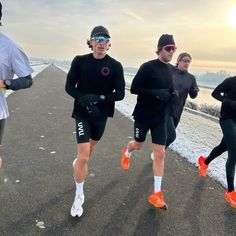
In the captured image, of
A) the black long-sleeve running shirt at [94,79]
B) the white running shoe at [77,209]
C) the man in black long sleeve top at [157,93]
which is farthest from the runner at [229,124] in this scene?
the white running shoe at [77,209]

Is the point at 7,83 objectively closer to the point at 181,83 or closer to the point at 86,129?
the point at 86,129

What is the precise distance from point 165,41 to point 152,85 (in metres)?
0.72

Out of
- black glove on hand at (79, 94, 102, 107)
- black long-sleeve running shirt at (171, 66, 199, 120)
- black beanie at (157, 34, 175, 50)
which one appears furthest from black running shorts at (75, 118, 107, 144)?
black long-sleeve running shirt at (171, 66, 199, 120)

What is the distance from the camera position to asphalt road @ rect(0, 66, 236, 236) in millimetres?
3986

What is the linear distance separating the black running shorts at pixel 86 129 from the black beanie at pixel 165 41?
1535 mm

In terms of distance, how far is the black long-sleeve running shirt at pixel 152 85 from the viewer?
4.88 metres

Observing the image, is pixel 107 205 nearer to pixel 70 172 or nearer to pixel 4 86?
pixel 70 172

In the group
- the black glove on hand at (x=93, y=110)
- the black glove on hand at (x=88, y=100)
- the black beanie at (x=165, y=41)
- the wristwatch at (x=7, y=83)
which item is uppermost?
the black beanie at (x=165, y=41)

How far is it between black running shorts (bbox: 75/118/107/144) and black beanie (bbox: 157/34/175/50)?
5.04ft

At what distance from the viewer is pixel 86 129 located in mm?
4375

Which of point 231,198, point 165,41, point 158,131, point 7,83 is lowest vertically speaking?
point 231,198

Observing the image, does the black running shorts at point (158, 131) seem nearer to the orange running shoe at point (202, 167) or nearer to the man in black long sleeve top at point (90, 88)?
the man in black long sleeve top at point (90, 88)

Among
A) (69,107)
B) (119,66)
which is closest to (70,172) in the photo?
(119,66)

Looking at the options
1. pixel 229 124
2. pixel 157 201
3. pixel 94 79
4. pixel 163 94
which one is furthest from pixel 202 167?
pixel 94 79
